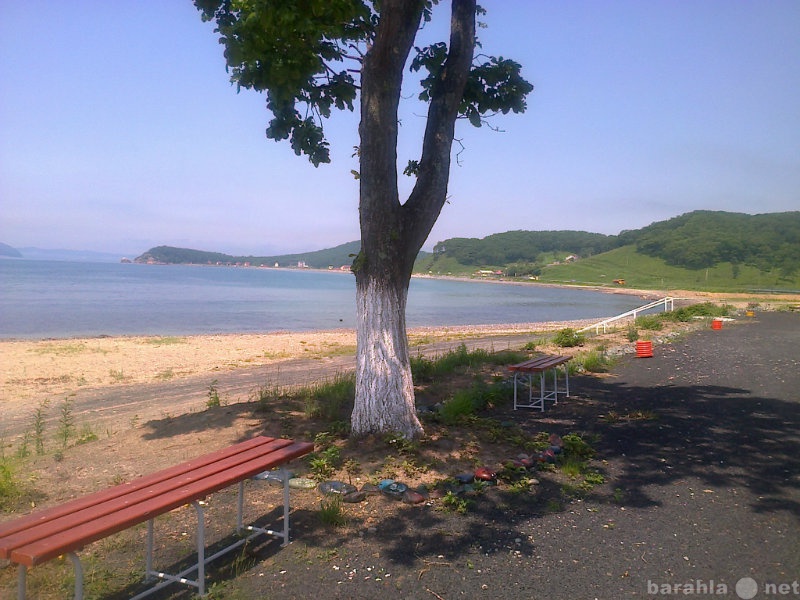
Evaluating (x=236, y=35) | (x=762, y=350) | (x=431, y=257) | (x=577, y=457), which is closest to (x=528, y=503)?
(x=577, y=457)

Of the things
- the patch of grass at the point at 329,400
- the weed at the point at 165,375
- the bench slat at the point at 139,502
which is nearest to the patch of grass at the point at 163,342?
the weed at the point at 165,375

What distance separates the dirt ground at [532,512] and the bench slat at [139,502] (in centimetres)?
52

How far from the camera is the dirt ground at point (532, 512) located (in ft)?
11.5

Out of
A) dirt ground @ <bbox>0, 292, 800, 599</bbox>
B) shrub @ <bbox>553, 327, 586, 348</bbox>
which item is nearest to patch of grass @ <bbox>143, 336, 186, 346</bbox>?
shrub @ <bbox>553, 327, 586, 348</bbox>

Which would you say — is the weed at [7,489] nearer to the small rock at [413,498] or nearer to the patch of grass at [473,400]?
the small rock at [413,498]

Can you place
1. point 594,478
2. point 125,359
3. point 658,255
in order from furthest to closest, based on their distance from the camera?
point 658,255
point 125,359
point 594,478

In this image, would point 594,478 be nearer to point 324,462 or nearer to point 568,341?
point 324,462

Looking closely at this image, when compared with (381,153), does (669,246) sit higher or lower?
Result: higher

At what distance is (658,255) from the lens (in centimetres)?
12288

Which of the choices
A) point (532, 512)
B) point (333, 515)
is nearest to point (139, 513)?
point (333, 515)

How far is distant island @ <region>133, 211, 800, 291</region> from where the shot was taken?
88.0m

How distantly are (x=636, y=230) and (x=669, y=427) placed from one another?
173893 mm

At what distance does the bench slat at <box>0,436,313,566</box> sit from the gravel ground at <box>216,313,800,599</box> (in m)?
0.56

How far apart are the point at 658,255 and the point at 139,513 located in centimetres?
13090
